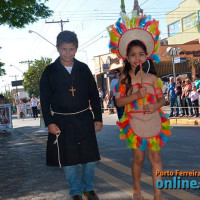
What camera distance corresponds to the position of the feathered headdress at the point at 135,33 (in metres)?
3.81

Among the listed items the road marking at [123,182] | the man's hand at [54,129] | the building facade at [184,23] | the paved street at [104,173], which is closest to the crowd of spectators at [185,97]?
the paved street at [104,173]

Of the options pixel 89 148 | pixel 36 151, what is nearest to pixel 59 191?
pixel 89 148

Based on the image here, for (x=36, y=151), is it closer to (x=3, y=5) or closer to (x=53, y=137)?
(x=53, y=137)

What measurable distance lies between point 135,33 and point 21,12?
A: 12649 mm

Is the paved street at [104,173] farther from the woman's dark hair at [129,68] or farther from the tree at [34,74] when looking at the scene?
the tree at [34,74]

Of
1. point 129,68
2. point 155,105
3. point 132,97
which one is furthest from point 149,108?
point 129,68

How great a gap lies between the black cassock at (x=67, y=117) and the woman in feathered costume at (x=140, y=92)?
367 millimetres

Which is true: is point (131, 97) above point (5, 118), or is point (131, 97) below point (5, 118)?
above

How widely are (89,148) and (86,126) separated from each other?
0.23 m

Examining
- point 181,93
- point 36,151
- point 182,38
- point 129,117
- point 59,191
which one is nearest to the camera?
point 129,117

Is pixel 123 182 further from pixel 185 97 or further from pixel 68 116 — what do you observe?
pixel 185 97

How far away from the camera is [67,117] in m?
3.83

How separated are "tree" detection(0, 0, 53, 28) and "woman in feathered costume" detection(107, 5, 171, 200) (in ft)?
37.5

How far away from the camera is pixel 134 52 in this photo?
3801mm
